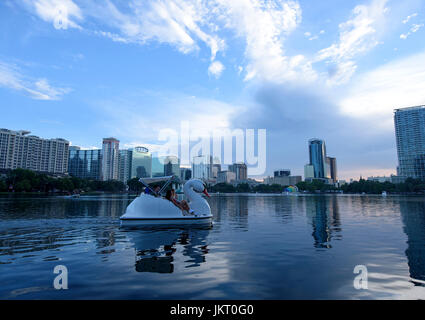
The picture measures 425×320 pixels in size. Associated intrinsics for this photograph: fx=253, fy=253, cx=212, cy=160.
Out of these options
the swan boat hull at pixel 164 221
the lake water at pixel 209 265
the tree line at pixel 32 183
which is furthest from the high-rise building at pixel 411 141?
the tree line at pixel 32 183

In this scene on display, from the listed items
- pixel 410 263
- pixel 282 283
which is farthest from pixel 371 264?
pixel 282 283

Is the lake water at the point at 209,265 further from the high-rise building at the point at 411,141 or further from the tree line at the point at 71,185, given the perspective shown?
the high-rise building at the point at 411,141

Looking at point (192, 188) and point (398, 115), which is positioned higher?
point (398, 115)

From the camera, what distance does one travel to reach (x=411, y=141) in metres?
191

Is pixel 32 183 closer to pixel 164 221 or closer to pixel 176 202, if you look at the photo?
pixel 176 202

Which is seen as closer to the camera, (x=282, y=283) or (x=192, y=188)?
(x=282, y=283)

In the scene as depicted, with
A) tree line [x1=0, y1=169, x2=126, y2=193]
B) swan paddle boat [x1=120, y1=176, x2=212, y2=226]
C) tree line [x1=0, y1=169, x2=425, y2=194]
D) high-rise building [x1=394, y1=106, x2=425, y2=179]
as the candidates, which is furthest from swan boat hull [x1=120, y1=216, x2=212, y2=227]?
high-rise building [x1=394, y1=106, x2=425, y2=179]

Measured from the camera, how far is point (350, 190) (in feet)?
586

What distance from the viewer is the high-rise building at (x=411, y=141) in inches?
7283

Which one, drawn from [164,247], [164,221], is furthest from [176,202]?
[164,247]

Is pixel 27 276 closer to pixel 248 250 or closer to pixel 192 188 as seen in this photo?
pixel 248 250

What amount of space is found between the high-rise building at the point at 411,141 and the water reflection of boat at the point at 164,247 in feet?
738

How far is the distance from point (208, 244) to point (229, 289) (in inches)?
229

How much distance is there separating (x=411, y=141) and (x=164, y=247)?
774ft
